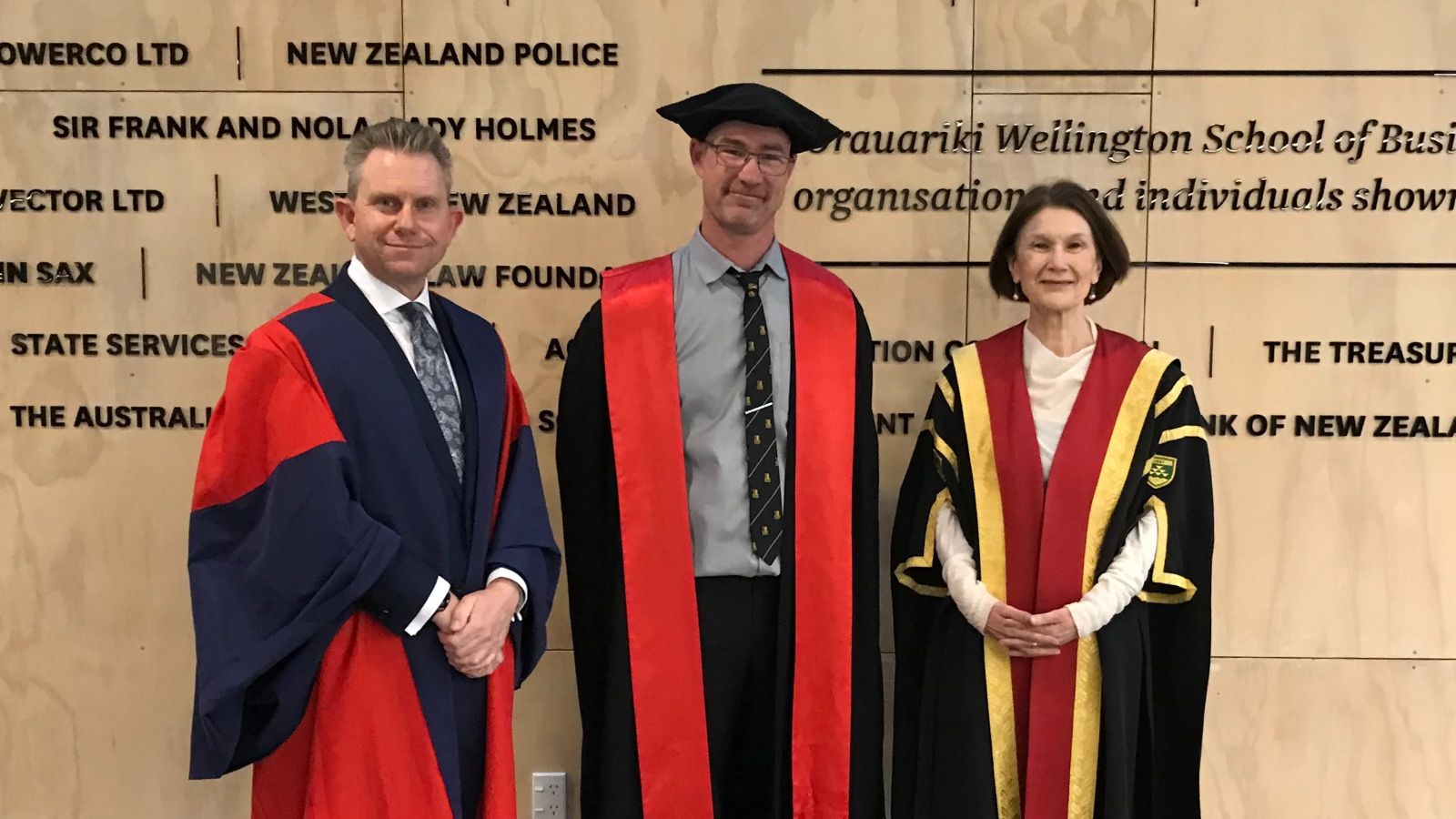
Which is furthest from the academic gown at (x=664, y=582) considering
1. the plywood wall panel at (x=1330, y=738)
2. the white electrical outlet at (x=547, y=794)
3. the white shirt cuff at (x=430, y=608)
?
the plywood wall panel at (x=1330, y=738)

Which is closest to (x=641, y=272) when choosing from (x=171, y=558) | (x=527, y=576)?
(x=527, y=576)

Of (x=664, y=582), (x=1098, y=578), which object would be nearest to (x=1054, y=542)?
(x=1098, y=578)

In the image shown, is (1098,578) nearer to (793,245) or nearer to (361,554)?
(793,245)

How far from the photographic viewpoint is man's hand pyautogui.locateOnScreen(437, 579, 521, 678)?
1.63m

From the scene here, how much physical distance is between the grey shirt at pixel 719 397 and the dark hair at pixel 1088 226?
538mm

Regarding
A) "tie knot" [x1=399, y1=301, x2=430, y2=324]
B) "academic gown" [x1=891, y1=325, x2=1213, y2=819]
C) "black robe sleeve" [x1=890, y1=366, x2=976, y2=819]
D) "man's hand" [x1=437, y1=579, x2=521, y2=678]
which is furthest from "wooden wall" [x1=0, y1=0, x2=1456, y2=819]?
"man's hand" [x1=437, y1=579, x2=521, y2=678]

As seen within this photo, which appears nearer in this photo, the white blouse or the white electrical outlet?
the white blouse

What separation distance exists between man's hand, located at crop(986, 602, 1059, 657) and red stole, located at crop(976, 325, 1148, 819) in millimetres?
A: 51

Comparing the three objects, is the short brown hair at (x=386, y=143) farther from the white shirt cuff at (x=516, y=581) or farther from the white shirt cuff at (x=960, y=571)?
the white shirt cuff at (x=960, y=571)

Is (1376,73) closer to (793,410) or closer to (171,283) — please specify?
(793,410)

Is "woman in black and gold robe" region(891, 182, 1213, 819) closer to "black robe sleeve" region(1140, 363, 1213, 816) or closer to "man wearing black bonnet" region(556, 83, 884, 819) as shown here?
"black robe sleeve" region(1140, 363, 1213, 816)

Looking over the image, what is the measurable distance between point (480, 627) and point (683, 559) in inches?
17.6

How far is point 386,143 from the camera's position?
1678 millimetres

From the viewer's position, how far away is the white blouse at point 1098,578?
192 centimetres
